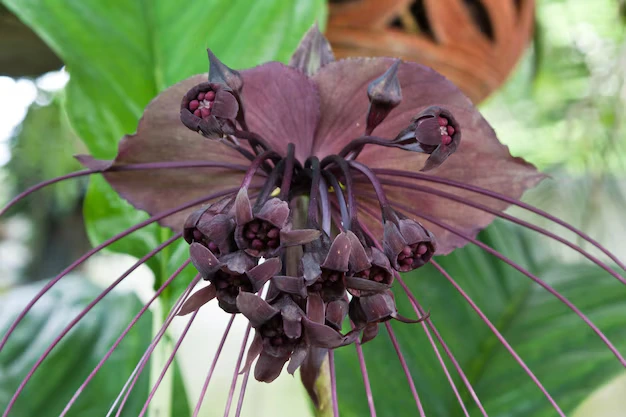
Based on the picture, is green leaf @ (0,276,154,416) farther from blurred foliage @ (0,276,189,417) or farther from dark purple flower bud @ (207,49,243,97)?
dark purple flower bud @ (207,49,243,97)

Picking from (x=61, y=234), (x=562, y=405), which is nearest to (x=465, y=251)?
(x=562, y=405)

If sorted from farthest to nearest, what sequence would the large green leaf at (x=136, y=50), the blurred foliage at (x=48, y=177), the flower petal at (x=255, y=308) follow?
the blurred foliage at (x=48, y=177), the large green leaf at (x=136, y=50), the flower petal at (x=255, y=308)

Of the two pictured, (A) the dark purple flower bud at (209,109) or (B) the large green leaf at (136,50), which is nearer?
(A) the dark purple flower bud at (209,109)

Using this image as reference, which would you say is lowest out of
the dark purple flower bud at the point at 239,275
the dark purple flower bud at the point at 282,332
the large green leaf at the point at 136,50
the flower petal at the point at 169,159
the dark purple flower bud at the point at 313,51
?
the dark purple flower bud at the point at 282,332

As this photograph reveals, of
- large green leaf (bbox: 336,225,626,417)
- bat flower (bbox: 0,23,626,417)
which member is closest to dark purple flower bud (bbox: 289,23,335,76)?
bat flower (bbox: 0,23,626,417)

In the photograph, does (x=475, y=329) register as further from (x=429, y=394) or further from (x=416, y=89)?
(x=416, y=89)

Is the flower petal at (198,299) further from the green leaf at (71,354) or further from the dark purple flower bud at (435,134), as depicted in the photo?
the green leaf at (71,354)

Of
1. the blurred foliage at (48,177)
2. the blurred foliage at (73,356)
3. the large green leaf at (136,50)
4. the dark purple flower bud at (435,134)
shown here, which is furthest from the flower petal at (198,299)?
the blurred foliage at (48,177)
